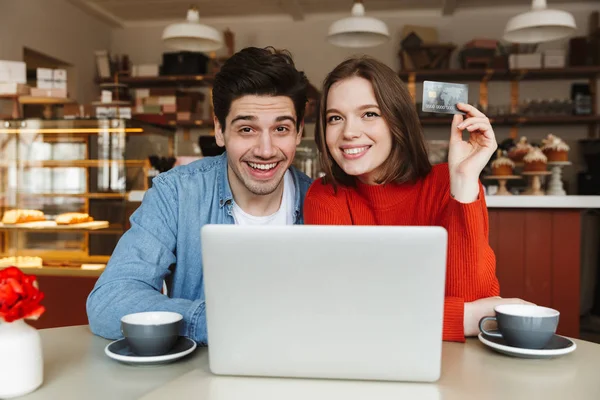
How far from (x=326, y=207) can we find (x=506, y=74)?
4.49 m

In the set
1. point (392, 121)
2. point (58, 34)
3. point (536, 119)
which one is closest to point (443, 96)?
point (392, 121)

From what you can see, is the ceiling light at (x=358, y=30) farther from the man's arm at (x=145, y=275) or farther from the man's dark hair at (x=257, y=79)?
the man's arm at (x=145, y=275)

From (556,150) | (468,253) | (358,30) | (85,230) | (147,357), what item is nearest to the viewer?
(147,357)

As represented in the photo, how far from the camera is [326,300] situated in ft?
2.59

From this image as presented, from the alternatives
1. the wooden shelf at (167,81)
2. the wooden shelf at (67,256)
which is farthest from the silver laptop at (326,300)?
the wooden shelf at (167,81)

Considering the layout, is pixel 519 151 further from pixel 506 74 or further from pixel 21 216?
pixel 21 216

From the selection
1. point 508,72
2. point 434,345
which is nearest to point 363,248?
point 434,345

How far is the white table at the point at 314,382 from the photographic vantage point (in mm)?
790

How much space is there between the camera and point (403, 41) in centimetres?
548

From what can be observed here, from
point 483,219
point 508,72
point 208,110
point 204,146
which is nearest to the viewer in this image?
point 483,219

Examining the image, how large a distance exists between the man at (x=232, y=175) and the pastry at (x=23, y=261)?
205 cm

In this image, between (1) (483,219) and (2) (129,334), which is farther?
(1) (483,219)

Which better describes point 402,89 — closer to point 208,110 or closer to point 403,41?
point 403,41

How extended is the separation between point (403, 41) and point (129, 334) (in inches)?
198
